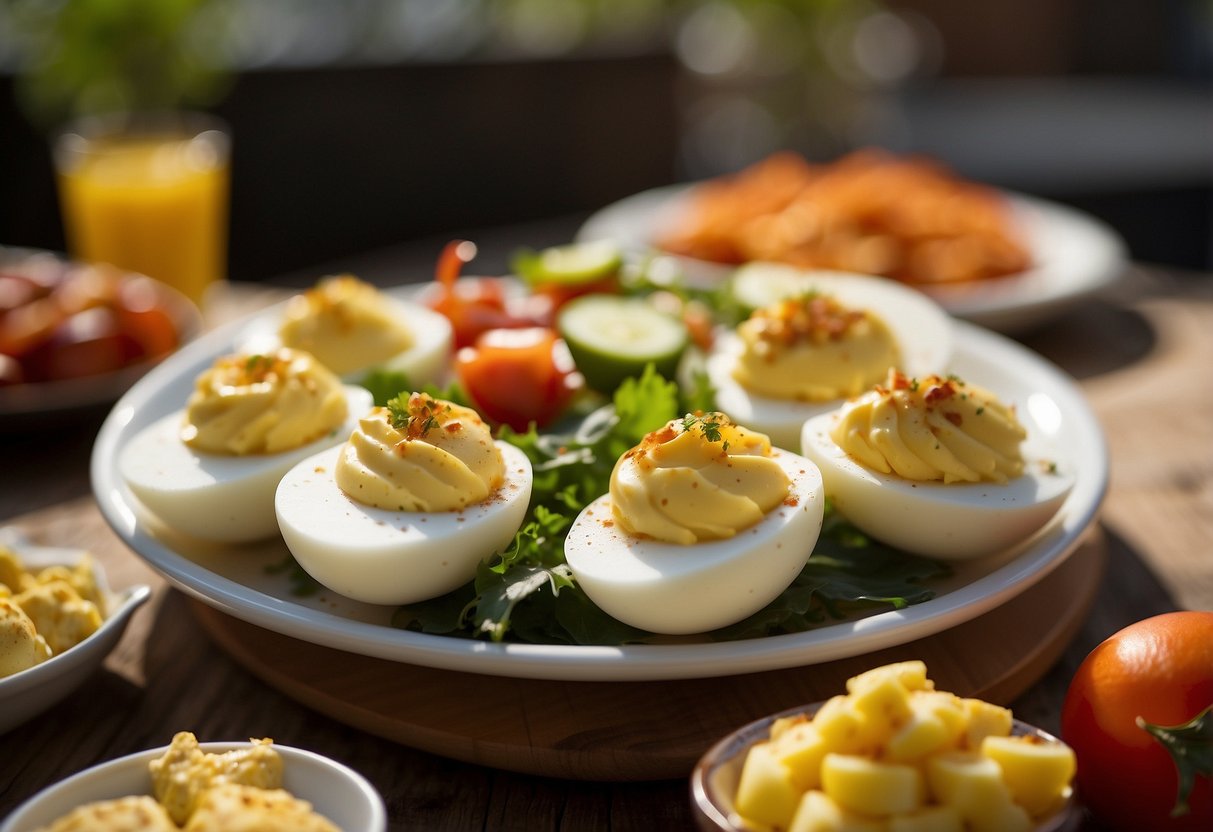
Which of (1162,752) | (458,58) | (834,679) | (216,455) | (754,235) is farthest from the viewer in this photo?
(458,58)

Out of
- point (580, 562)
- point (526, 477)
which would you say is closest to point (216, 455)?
point (526, 477)

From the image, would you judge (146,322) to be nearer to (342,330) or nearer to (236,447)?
(342,330)

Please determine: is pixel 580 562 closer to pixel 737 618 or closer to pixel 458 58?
pixel 737 618

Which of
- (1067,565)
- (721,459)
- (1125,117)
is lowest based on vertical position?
(1125,117)

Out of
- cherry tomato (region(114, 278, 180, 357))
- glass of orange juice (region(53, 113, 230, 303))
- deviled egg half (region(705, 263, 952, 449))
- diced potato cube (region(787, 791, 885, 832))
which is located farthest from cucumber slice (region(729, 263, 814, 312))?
glass of orange juice (region(53, 113, 230, 303))

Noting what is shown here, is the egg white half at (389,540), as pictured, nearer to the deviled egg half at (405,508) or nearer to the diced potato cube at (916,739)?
the deviled egg half at (405,508)

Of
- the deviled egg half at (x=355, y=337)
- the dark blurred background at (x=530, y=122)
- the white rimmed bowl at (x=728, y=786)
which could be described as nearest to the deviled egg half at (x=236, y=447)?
the deviled egg half at (x=355, y=337)

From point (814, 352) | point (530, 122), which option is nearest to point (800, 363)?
point (814, 352)
